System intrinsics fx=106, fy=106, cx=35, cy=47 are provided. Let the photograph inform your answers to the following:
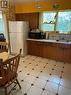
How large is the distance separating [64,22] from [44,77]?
2.67 m

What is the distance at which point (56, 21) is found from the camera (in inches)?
186

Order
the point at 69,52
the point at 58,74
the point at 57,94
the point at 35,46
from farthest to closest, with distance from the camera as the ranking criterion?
the point at 35,46 → the point at 69,52 → the point at 58,74 → the point at 57,94

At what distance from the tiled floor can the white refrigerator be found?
2.68 feet

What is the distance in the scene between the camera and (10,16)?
16.1 feet

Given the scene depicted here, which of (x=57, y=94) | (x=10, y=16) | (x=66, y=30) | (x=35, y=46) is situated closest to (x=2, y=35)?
(x=10, y=16)

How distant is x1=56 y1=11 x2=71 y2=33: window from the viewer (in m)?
4.53

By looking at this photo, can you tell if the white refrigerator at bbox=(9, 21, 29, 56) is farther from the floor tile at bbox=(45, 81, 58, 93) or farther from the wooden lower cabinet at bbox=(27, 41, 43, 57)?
the floor tile at bbox=(45, 81, 58, 93)

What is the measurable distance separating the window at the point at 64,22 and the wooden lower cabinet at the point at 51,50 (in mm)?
871

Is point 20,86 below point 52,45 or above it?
below

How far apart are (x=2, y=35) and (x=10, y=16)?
1.22 m

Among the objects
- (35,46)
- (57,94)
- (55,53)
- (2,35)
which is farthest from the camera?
(2,35)

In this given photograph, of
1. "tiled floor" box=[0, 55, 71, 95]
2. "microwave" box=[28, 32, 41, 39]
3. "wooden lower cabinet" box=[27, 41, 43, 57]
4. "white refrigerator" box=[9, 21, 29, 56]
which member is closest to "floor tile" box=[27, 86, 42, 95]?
"tiled floor" box=[0, 55, 71, 95]

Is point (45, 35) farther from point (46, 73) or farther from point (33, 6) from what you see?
point (46, 73)

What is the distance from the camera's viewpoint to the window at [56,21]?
457 centimetres
